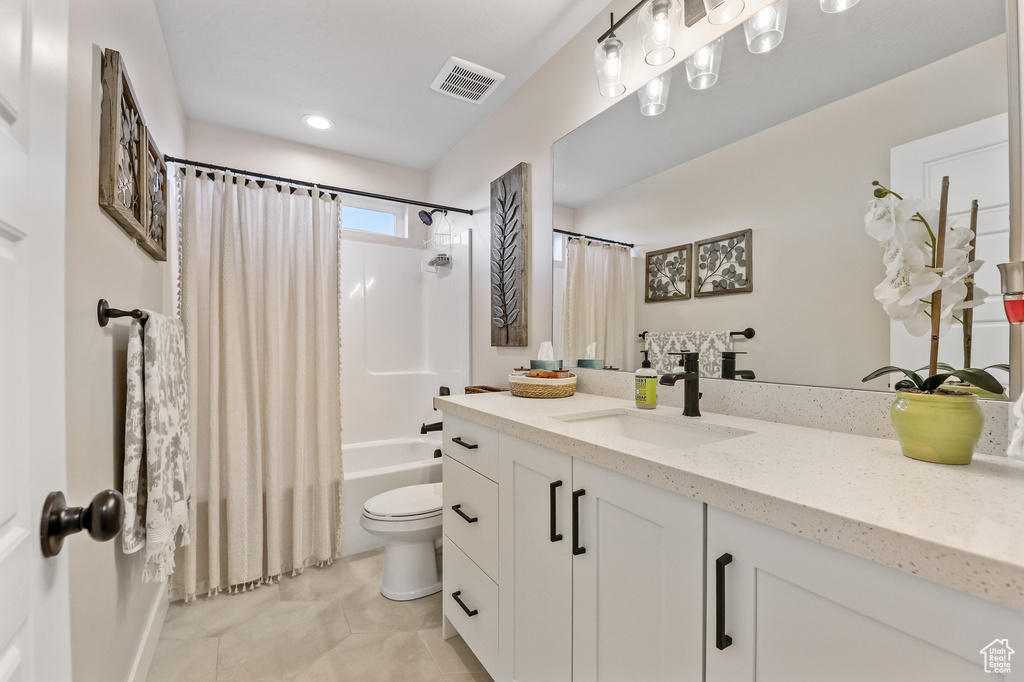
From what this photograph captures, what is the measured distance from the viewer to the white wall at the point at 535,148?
174 cm

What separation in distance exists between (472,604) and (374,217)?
8.69 ft

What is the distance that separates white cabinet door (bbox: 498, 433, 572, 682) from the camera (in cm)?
108

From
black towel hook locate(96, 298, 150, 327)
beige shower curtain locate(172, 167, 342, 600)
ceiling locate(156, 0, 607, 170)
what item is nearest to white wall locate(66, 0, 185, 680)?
black towel hook locate(96, 298, 150, 327)

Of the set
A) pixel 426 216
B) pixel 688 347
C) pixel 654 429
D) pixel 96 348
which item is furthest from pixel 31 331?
pixel 426 216

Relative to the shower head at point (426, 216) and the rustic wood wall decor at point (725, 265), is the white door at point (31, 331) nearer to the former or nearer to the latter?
the rustic wood wall decor at point (725, 265)

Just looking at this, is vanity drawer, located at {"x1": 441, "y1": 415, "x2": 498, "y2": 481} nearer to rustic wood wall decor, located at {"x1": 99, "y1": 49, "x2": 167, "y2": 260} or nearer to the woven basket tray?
the woven basket tray

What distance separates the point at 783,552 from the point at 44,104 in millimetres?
1189

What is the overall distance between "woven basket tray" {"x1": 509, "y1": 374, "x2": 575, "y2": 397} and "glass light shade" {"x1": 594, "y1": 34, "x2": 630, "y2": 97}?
1.06m

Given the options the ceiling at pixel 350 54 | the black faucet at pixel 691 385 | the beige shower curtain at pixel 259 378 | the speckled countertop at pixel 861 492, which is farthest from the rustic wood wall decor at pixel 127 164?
the black faucet at pixel 691 385

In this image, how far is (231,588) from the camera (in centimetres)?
208

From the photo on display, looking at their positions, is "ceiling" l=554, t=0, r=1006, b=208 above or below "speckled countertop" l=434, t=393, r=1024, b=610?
above

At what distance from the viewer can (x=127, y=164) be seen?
129 cm

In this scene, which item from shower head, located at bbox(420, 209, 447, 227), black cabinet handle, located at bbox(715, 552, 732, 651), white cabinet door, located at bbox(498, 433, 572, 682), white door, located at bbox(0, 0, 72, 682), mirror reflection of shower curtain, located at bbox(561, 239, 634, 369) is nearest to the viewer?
white door, located at bbox(0, 0, 72, 682)

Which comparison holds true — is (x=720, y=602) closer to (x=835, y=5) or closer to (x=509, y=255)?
(x=835, y=5)
